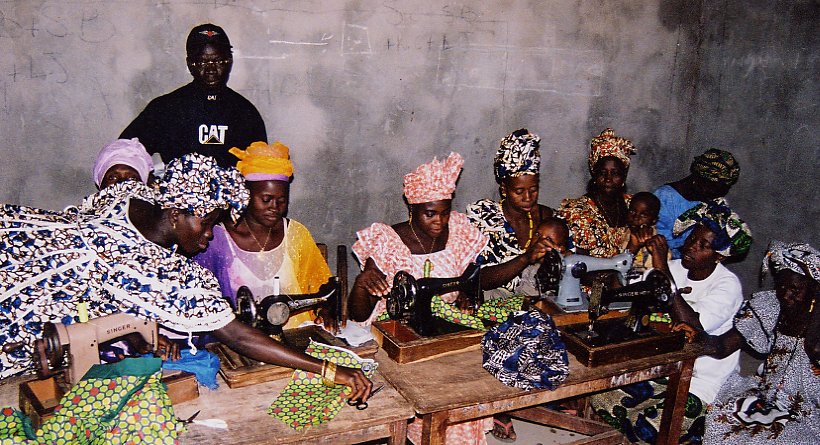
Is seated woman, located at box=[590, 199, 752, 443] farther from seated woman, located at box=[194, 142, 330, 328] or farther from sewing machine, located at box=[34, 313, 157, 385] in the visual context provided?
sewing machine, located at box=[34, 313, 157, 385]

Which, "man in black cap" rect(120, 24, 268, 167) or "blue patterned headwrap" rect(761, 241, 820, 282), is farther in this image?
"man in black cap" rect(120, 24, 268, 167)

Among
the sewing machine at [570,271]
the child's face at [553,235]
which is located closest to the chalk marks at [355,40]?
the child's face at [553,235]

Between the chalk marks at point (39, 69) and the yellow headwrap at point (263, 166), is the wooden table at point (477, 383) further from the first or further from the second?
the chalk marks at point (39, 69)

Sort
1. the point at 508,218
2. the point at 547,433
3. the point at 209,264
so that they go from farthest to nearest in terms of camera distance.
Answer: the point at 547,433 < the point at 508,218 < the point at 209,264

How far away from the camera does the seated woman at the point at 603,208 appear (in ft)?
15.5

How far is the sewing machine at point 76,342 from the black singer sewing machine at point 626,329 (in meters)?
2.19

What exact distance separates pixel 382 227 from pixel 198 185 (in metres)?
1.40

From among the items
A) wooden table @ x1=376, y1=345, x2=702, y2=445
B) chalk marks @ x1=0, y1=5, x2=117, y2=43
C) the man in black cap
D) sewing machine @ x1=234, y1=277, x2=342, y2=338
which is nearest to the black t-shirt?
the man in black cap

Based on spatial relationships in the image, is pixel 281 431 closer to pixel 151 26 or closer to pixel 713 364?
pixel 713 364

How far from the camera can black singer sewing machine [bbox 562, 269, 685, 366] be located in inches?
137

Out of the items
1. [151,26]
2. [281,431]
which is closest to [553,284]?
[281,431]

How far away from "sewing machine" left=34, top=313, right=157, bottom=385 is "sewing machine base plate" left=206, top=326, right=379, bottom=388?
45 cm

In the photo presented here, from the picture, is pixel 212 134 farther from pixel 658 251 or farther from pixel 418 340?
pixel 658 251

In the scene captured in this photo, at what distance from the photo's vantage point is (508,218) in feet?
14.8
